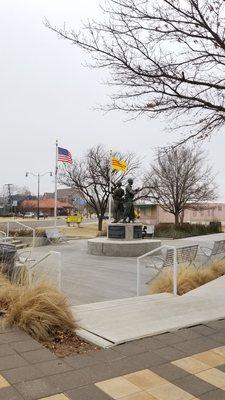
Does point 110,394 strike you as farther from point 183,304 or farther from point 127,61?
point 127,61

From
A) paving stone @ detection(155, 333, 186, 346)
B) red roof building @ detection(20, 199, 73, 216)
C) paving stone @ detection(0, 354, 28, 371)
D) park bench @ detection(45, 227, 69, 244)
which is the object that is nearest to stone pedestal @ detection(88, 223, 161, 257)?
park bench @ detection(45, 227, 69, 244)

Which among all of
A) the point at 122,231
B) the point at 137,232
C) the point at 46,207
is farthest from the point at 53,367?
the point at 46,207

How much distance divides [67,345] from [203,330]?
69.8 inches

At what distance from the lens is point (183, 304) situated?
24.0 ft

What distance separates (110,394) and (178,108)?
20.7ft

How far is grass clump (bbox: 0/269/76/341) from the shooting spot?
533 centimetres

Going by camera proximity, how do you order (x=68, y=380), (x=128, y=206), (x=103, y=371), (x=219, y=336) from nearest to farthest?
(x=68, y=380), (x=103, y=371), (x=219, y=336), (x=128, y=206)

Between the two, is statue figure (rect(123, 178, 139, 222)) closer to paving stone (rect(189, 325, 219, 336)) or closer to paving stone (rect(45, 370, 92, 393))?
paving stone (rect(189, 325, 219, 336))

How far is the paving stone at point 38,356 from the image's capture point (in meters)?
4.51

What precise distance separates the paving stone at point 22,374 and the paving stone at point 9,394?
0.16m

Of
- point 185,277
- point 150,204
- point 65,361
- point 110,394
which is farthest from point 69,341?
point 150,204

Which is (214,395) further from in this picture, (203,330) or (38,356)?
(203,330)

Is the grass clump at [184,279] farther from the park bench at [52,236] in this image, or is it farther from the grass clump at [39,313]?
the park bench at [52,236]

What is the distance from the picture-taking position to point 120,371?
430 centimetres
